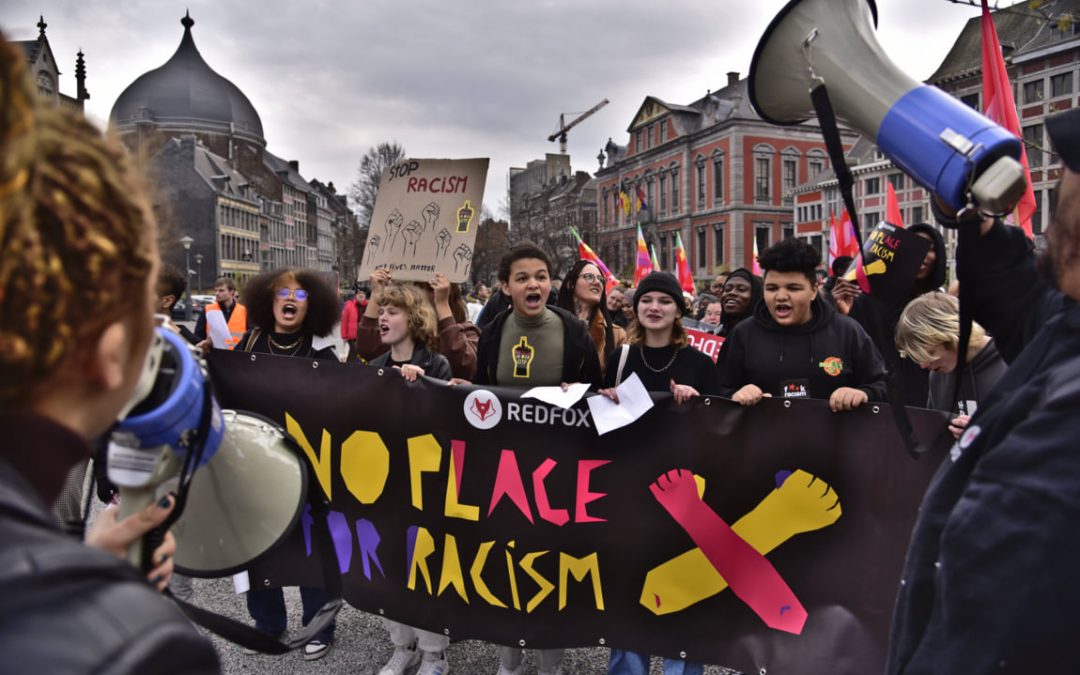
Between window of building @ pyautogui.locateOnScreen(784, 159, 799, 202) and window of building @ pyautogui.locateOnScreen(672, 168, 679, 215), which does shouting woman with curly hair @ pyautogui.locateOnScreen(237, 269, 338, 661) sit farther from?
window of building @ pyautogui.locateOnScreen(672, 168, 679, 215)

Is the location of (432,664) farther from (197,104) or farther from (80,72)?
(197,104)

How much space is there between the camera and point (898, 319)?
4.02 metres

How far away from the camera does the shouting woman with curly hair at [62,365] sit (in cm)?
72

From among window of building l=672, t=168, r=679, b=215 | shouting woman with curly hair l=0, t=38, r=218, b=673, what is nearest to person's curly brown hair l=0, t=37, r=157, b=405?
→ shouting woman with curly hair l=0, t=38, r=218, b=673

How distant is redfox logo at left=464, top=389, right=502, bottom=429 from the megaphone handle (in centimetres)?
228

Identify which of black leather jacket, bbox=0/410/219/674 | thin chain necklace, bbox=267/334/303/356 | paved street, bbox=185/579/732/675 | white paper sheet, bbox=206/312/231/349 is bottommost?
paved street, bbox=185/579/732/675

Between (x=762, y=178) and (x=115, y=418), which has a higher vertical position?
(x=762, y=178)

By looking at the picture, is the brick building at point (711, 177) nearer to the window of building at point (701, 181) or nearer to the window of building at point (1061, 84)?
the window of building at point (701, 181)

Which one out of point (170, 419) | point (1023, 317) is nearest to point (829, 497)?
point (1023, 317)

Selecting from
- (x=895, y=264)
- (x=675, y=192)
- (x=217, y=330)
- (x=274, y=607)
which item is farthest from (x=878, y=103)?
(x=675, y=192)

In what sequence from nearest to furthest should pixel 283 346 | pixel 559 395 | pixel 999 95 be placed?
pixel 559 395 → pixel 283 346 → pixel 999 95

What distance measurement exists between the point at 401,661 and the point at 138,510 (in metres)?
2.88

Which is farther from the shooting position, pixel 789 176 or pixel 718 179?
pixel 718 179

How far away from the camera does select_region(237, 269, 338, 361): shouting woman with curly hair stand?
462 centimetres
